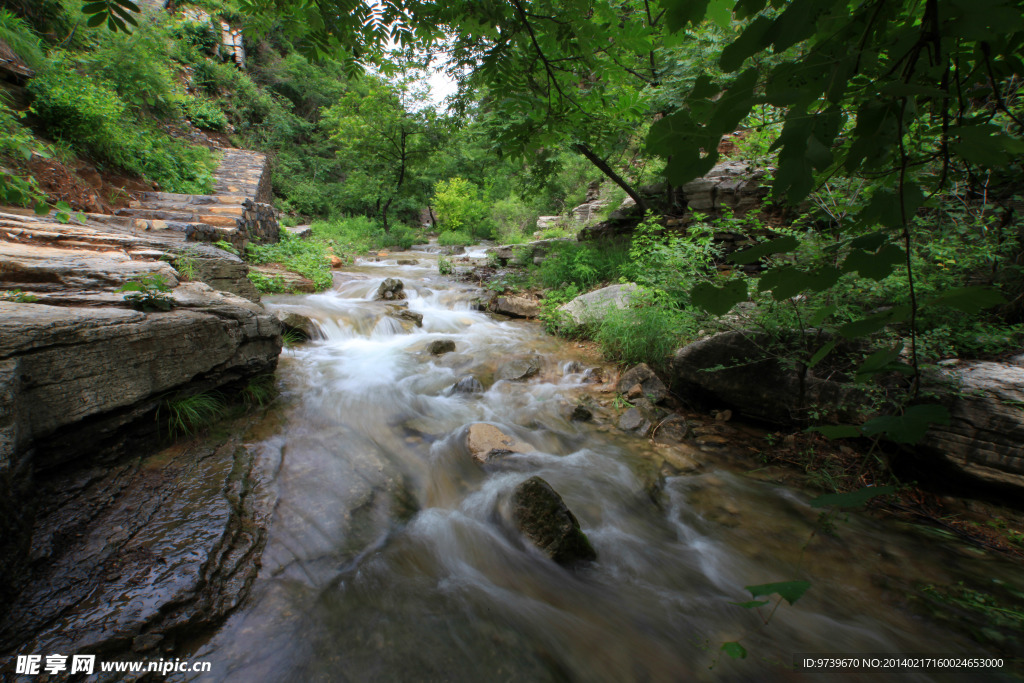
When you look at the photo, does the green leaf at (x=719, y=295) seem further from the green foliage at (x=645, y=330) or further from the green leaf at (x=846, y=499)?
the green foliage at (x=645, y=330)

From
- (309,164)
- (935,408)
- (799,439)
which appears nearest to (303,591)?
(935,408)

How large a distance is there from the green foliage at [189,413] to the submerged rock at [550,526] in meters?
2.62

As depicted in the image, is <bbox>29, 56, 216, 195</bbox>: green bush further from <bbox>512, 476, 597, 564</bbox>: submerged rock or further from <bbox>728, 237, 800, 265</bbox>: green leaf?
<bbox>728, 237, 800, 265</bbox>: green leaf

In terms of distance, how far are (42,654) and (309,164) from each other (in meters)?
24.9

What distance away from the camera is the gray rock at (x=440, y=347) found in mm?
6082

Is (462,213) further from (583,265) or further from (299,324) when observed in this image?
(299,324)

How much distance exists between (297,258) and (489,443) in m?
8.08

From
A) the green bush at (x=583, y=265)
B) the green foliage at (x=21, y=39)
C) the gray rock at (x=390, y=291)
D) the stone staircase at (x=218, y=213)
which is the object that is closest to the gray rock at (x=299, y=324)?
the stone staircase at (x=218, y=213)

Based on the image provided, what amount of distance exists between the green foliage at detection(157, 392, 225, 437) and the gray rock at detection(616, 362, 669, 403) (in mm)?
4062

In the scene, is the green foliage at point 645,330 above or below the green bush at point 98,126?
below

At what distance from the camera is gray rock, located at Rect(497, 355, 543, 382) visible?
5258mm

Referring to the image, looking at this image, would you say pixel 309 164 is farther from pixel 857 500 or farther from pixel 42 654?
pixel 857 500

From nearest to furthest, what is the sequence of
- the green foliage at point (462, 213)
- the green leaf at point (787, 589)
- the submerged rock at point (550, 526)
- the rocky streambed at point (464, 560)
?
1. the green leaf at point (787, 589)
2. the rocky streambed at point (464, 560)
3. the submerged rock at point (550, 526)
4. the green foliage at point (462, 213)

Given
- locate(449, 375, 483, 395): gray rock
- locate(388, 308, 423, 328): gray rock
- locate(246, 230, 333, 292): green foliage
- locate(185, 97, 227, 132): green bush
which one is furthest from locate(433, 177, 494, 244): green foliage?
locate(449, 375, 483, 395): gray rock
